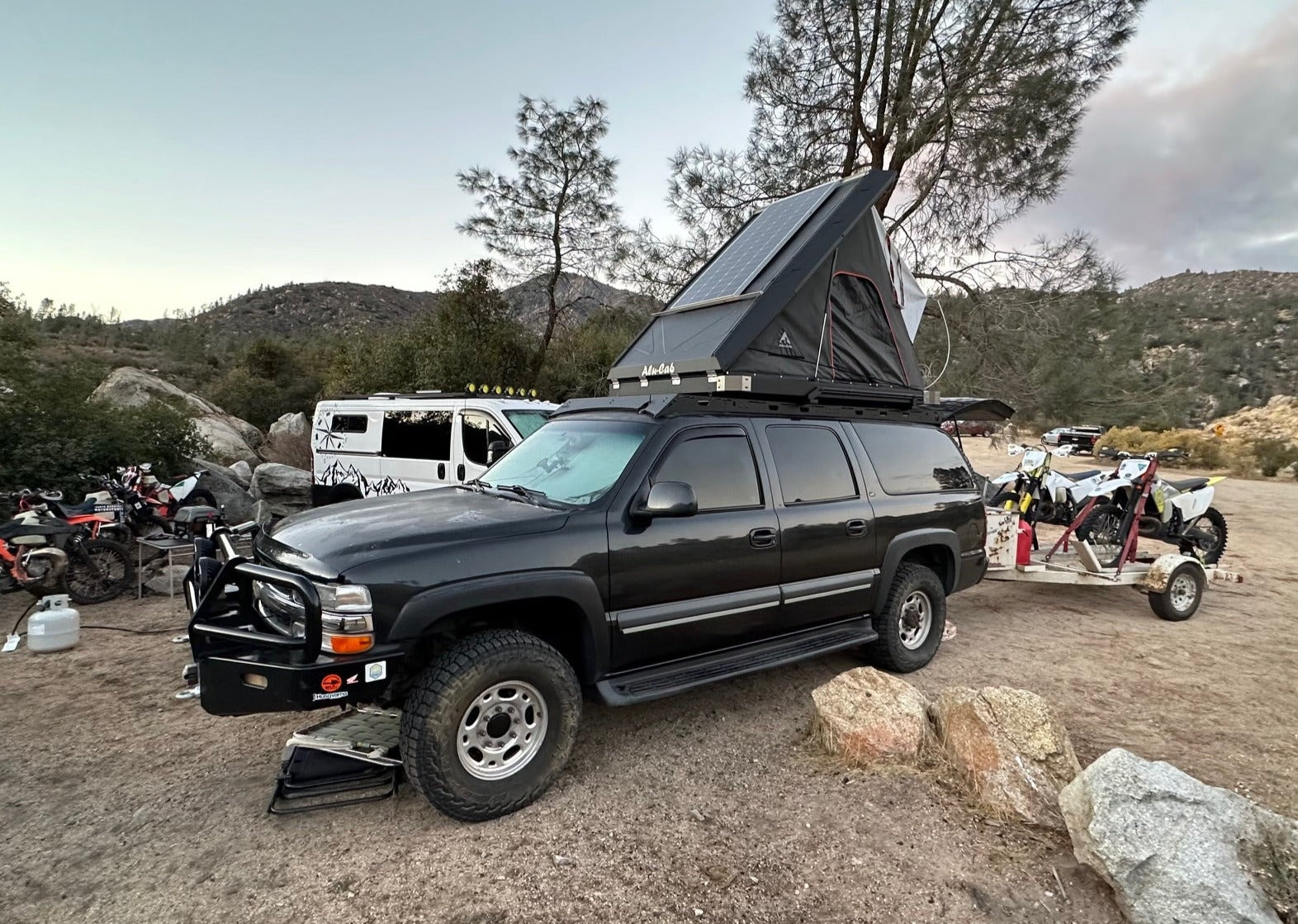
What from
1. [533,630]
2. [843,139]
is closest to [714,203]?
[843,139]

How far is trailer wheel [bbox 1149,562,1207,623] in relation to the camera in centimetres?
635

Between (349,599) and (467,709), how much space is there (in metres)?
0.69

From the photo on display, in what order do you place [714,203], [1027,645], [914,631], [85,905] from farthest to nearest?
1. [714,203]
2. [1027,645]
3. [914,631]
4. [85,905]

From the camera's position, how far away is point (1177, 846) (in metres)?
2.42

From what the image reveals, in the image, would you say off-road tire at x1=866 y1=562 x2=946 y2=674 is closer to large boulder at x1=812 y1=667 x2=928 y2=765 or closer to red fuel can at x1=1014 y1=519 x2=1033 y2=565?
large boulder at x1=812 y1=667 x2=928 y2=765

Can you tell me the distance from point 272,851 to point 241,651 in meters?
0.84

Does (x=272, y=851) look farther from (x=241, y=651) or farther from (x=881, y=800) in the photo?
(x=881, y=800)

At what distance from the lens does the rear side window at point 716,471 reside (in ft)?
12.3

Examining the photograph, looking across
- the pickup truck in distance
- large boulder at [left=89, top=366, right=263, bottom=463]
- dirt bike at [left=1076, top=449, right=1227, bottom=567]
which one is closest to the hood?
the pickup truck in distance

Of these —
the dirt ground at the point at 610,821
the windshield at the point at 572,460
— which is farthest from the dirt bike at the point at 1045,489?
the windshield at the point at 572,460

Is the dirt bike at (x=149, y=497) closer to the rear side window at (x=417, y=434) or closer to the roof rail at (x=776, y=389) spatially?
the rear side window at (x=417, y=434)

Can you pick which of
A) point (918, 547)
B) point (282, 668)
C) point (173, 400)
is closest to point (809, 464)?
point (918, 547)

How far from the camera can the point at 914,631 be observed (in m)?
5.05

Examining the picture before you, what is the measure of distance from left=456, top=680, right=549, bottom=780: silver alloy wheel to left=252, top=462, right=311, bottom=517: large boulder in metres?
9.24
